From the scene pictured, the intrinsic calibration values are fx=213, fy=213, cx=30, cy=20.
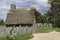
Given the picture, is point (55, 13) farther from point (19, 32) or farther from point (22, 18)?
point (19, 32)

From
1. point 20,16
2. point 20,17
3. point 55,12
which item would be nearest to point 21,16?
point 20,16

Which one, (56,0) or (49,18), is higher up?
(56,0)

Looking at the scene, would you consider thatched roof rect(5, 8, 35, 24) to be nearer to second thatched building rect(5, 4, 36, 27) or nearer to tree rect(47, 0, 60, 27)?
second thatched building rect(5, 4, 36, 27)

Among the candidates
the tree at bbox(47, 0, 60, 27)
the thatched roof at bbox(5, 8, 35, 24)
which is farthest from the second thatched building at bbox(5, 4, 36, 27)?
the tree at bbox(47, 0, 60, 27)

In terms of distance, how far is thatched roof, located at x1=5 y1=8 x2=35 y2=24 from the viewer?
176 ft

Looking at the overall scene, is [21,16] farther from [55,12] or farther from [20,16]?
[55,12]

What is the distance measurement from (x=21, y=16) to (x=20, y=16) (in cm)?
27

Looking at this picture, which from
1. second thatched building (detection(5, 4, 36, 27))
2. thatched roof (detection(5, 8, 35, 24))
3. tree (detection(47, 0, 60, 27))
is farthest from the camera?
tree (detection(47, 0, 60, 27))

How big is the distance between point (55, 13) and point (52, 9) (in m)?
1.90

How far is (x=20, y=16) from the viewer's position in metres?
55.9

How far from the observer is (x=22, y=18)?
54844mm

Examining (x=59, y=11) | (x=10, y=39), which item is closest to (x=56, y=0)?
(x=59, y=11)

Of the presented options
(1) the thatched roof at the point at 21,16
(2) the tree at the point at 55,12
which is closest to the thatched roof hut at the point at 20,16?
(1) the thatched roof at the point at 21,16

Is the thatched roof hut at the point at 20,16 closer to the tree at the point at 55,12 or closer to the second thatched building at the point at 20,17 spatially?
the second thatched building at the point at 20,17
